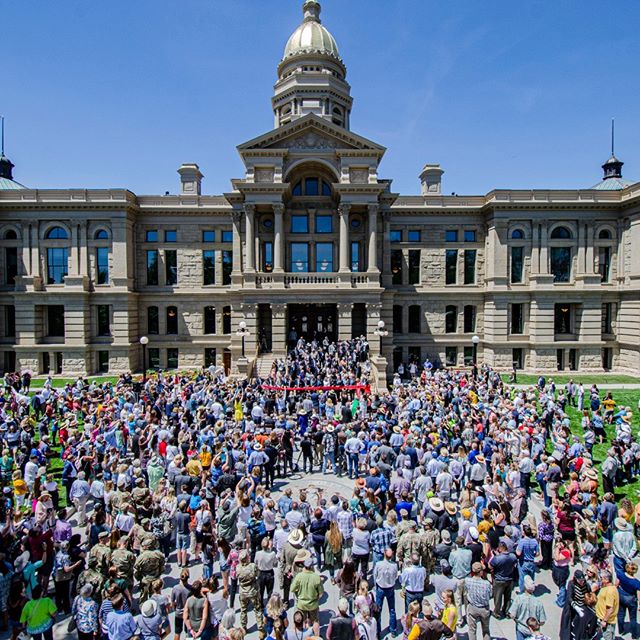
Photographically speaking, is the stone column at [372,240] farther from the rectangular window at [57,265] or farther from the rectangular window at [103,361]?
the rectangular window at [57,265]

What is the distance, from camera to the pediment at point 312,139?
3341 centimetres

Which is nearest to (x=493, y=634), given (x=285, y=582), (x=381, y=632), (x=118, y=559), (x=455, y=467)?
(x=381, y=632)

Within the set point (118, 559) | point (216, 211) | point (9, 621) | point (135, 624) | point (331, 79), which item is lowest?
point (9, 621)

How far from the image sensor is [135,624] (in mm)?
6891

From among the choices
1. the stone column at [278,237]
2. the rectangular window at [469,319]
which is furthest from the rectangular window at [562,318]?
the stone column at [278,237]

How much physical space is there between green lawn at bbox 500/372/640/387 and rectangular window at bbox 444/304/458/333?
5892 mm

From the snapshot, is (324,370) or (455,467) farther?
(324,370)

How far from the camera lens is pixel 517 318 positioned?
124ft

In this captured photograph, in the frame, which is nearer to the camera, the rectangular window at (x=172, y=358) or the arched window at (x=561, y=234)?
the arched window at (x=561, y=234)

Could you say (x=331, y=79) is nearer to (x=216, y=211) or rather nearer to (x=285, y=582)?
(x=216, y=211)

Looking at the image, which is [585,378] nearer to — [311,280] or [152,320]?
[311,280]

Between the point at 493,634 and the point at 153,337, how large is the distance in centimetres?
3639

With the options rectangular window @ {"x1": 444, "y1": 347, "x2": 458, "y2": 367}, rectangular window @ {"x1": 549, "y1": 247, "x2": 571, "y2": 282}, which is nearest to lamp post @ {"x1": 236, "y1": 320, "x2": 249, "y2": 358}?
rectangular window @ {"x1": 444, "y1": 347, "x2": 458, "y2": 367}

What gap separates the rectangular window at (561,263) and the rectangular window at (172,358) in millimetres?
34320
